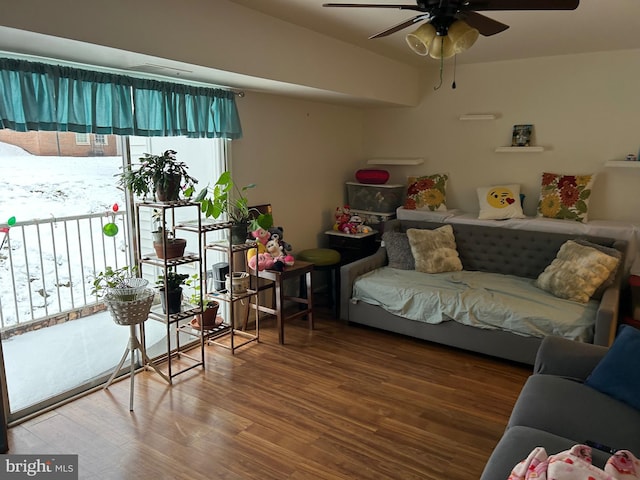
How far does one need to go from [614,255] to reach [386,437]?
2.33 metres

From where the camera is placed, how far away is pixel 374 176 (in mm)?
5141

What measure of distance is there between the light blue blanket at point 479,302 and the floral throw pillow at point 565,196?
730 mm

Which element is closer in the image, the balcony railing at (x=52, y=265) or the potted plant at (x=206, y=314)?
the potted plant at (x=206, y=314)

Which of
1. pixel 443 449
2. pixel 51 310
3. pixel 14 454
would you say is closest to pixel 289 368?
pixel 443 449

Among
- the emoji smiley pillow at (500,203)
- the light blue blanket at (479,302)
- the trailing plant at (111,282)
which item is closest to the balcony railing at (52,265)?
the trailing plant at (111,282)

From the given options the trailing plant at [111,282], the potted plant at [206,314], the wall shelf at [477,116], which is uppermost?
the wall shelf at [477,116]

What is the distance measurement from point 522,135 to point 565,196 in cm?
74

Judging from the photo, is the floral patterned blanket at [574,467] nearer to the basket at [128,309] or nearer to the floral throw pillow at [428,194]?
the basket at [128,309]

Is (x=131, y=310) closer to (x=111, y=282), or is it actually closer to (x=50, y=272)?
(x=111, y=282)

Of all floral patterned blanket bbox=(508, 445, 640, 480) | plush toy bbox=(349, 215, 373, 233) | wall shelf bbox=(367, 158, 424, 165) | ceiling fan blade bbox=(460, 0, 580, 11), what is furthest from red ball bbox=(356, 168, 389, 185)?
floral patterned blanket bbox=(508, 445, 640, 480)

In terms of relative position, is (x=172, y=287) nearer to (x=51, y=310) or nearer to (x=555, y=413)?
(x=51, y=310)

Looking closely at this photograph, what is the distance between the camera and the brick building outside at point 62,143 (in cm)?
292

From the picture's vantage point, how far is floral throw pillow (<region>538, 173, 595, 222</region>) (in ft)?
13.7

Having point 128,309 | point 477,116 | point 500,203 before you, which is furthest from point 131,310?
point 477,116
